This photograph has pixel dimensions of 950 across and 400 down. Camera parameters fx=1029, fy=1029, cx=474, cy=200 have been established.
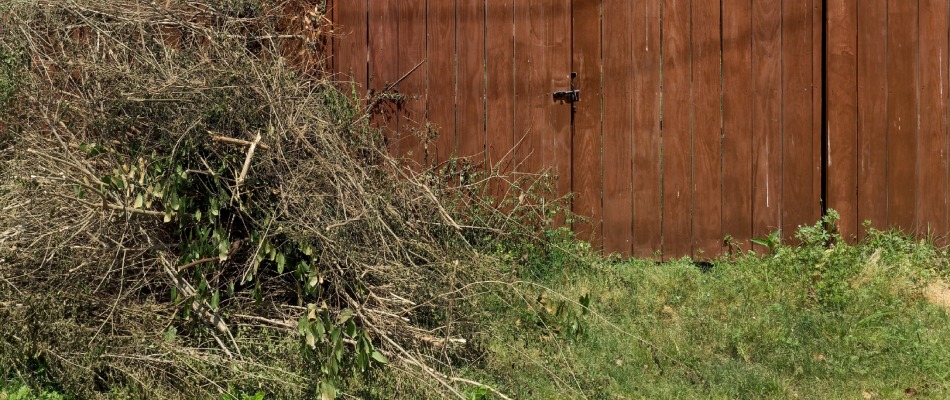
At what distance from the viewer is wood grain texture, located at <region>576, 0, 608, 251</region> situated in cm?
690

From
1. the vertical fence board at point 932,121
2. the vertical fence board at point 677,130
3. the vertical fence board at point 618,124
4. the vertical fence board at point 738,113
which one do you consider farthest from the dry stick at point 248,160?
the vertical fence board at point 932,121

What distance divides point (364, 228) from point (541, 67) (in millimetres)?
2573

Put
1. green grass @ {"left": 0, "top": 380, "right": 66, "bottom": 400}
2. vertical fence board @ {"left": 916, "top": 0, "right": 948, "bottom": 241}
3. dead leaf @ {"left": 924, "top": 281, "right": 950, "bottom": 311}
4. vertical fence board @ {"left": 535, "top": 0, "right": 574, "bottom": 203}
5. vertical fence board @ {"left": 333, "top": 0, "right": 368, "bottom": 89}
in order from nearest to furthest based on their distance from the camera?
green grass @ {"left": 0, "top": 380, "right": 66, "bottom": 400} → dead leaf @ {"left": 924, "top": 281, "right": 950, "bottom": 311} → vertical fence board @ {"left": 916, "top": 0, "right": 948, "bottom": 241} → vertical fence board @ {"left": 535, "top": 0, "right": 574, "bottom": 203} → vertical fence board @ {"left": 333, "top": 0, "right": 368, "bottom": 89}

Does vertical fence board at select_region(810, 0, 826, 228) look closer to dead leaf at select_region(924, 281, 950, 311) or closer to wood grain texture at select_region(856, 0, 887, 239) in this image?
wood grain texture at select_region(856, 0, 887, 239)

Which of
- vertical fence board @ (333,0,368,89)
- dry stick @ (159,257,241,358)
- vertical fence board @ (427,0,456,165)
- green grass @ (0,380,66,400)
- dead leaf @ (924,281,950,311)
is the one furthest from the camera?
vertical fence board @ (333,0,368,89)

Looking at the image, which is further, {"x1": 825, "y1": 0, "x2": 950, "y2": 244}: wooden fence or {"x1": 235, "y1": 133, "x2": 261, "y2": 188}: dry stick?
{"x1": 825, "y1": 0, "x2": 950, "y2": 244}: wooden fence

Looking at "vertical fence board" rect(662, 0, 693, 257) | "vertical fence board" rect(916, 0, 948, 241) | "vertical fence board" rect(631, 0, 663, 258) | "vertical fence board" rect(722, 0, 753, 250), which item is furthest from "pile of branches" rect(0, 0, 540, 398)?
"vertical fence board" rect(916, 0, 948, 241)

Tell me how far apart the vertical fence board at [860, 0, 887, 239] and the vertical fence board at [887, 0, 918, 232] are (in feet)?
Result: 0.12

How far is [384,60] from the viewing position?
23.6 feet

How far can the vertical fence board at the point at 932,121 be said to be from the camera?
22.0 feet

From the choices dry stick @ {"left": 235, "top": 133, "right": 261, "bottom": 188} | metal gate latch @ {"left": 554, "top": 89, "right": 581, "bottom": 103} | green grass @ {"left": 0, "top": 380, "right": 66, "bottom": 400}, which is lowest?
green grass @ {"left": 0, "top": 380, "right": 66, "bottom": 400}

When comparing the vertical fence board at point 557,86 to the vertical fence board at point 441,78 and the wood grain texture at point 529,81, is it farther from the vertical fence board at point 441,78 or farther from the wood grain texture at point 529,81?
the vertical fence board at point 441,78

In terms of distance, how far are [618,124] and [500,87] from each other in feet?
2.76

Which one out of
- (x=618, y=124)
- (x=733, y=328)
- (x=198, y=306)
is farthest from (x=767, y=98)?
(x=198, y=306)
